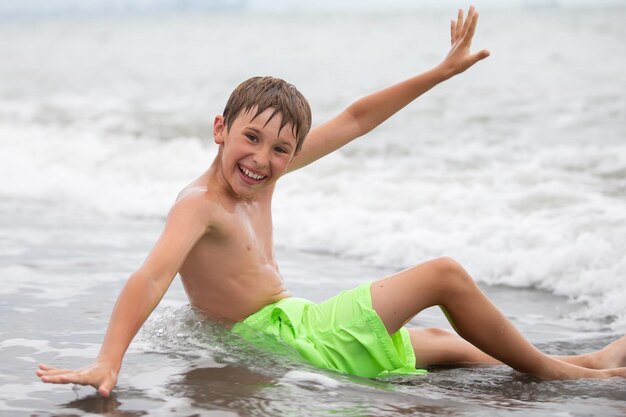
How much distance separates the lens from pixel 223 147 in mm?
3615

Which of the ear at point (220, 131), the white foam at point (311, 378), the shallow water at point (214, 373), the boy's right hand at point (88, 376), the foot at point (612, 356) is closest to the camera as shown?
the boy's right hand at point (88, 376)

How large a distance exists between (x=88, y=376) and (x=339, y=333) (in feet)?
3.20

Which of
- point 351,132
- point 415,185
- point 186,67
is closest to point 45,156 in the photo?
point 415,185

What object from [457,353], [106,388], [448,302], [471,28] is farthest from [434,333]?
[106,388]

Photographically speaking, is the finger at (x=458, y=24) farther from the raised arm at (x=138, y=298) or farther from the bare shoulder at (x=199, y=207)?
the raised arm at (x=138, y=298)

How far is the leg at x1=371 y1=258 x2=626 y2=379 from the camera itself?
3471mm

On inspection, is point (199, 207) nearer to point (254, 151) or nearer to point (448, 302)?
point (254, 151)

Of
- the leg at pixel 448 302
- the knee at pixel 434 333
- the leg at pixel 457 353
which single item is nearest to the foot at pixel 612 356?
the leg at pixel 457 353

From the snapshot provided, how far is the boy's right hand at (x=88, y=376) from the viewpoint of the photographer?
9.52 feet

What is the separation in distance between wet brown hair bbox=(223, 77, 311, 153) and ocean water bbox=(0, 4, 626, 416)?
847 mm

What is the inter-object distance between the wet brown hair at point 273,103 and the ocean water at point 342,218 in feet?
2.78

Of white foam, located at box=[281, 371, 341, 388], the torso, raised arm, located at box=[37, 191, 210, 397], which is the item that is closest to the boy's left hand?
the torso

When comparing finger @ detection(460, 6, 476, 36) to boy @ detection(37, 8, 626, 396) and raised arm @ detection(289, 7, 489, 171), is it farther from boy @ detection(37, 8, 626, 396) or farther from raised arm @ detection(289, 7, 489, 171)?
boy @ detection(37, 8, 626, 396)

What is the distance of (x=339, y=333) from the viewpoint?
354cm
